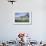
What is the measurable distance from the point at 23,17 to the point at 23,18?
0.13 feet

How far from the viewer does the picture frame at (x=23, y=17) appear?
16.8ft

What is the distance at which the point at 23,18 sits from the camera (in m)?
5.14

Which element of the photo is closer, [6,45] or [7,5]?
[6,45]

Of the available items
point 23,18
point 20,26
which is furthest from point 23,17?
point 20,26

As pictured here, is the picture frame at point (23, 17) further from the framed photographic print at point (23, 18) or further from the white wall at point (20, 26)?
the white wall at point (20, 26)

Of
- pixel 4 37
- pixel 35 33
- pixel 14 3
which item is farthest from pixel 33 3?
pixel 4 37

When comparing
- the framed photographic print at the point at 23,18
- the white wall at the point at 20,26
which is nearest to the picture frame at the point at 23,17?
the framed photographic print at the point at 23,18

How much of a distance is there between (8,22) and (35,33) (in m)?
1.13

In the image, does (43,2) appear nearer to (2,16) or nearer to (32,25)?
(32,25)

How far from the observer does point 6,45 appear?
3773 millimetres

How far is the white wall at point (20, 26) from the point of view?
16.7 ft

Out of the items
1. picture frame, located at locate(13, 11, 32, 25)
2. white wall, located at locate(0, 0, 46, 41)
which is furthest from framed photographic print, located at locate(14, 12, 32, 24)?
white wall, located at locate(0, 0, 46, 41)

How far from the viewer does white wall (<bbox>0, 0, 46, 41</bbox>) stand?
201 inches

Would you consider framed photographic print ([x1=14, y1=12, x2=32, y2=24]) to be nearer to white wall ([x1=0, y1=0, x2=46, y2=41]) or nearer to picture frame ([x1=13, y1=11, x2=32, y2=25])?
picture frame ([x1=13, y1=11, x2=32, y2=25])
